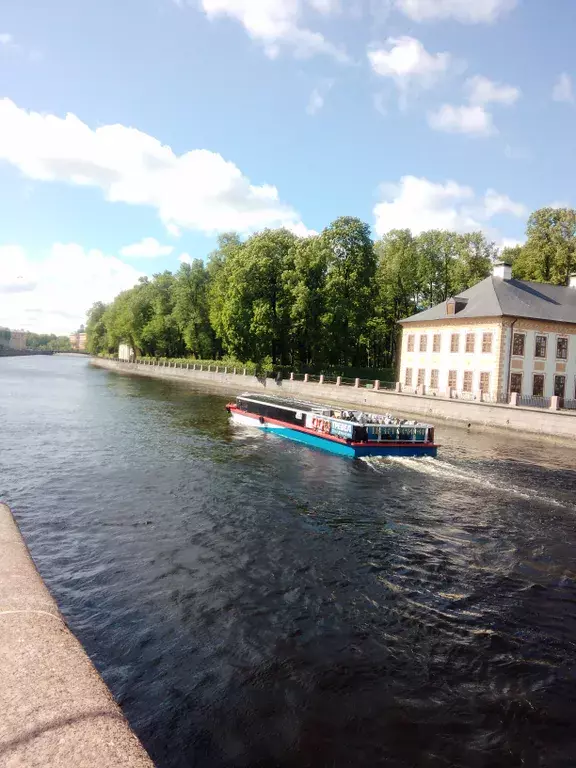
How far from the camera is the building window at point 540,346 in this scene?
4631 cm

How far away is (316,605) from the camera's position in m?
10.9

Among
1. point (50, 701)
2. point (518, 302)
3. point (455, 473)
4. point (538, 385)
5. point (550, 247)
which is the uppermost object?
point (550, 247)

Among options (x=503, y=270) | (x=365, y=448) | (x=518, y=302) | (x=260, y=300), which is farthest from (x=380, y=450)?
(x=260, y=300)

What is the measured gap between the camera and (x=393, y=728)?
295 inches

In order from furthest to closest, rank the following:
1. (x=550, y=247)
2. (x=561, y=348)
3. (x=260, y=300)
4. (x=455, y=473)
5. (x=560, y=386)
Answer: (x=260, y=300)
(x=550, y=247)
(x=560, y=386)
(x=561, y=348)
(x=455, y=473)

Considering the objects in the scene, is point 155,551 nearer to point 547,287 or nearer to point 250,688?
point 250,688

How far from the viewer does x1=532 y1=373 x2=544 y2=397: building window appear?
4656 centimetres

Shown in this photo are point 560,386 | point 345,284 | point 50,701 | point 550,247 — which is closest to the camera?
point 50,701

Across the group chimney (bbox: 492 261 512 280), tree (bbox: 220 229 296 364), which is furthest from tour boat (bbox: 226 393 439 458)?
tree (bbox: 220 229 296 364)

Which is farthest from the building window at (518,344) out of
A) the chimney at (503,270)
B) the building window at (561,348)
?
the chimney at (503,270)

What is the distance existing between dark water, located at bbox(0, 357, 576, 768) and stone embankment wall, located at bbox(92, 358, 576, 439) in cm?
1304

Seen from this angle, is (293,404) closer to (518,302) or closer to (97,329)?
(518,302)

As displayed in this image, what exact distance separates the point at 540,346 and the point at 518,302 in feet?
13.9

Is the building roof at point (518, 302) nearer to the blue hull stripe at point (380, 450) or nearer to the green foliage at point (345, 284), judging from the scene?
the green foliage at point (345, 284)
